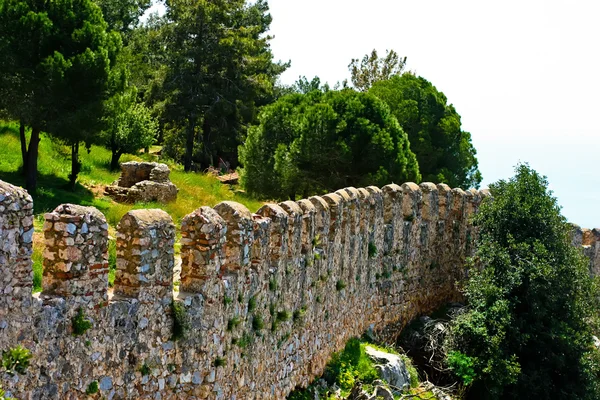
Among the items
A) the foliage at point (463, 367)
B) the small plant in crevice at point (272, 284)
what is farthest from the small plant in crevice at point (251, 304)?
the foliage at point (463, 367)

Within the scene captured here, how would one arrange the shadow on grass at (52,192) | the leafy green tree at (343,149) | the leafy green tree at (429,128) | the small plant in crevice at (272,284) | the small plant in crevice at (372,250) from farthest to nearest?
the leafy green tree at (429,128), the leafy green tree at (343,149), the shadow on grass at (52,192), the small plant in crevice at (372,250), the small plant in crevice at (272,284)

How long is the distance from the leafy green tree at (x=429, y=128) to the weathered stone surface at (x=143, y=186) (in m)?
12.2

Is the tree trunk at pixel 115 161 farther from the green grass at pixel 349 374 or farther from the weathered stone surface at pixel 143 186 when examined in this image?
the green grass at pixel 349 374

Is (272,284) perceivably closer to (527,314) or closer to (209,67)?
(527,314)

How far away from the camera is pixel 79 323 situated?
23.9 ft

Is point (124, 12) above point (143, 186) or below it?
above

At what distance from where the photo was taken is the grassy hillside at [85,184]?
65.0 feet

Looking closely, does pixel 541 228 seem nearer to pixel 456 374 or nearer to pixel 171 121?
pixel 456 374

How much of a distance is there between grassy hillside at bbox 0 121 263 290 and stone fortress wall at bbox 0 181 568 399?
417 centimetres

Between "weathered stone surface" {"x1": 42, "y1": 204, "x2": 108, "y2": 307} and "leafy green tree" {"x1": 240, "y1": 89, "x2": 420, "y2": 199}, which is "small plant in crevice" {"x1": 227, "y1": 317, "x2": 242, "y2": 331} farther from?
"leafy green tree" {"x1": 240, "y1": 89, "x2": 420, "y2": 199}

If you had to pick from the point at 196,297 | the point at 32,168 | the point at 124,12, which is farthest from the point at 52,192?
the point at 124,12

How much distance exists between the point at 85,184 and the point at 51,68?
5152 mm

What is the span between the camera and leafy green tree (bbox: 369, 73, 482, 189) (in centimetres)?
3262

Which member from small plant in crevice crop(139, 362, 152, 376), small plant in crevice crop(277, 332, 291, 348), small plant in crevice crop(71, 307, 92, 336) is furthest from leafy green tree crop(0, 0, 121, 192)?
small plant in crevice crop(71, 307, 92, 336)
